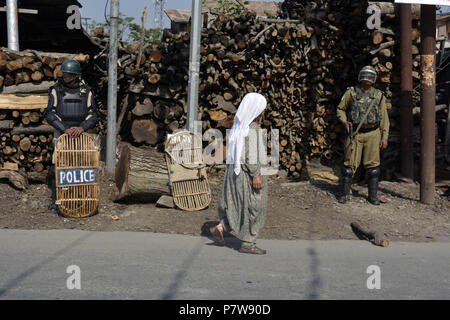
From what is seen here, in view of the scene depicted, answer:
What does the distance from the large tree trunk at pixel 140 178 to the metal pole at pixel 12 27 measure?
156 inches

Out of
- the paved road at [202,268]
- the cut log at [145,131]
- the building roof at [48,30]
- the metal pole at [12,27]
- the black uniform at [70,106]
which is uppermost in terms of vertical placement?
the building roof at [48,30]

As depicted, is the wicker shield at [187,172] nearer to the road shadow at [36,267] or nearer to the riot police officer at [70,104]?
the riot police officer at [70,104]

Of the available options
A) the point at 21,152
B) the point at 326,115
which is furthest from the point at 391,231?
the point at 21,152

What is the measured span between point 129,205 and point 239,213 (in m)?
2.54

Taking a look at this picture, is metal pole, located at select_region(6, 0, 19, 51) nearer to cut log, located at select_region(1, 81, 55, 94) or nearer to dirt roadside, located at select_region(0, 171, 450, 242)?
cut log, located at select_region(1, 81, 55, 94)

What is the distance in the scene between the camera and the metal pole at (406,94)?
24.1 ft

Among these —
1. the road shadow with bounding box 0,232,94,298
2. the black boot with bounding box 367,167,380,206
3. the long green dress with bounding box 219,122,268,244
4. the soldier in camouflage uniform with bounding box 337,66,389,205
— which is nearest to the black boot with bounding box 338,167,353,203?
the soldier in camouflage uniform with bounding box 337,66,389,205

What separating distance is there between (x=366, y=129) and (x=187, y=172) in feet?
9.92

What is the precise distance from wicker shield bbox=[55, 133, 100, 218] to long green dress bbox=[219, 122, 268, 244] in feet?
7.64

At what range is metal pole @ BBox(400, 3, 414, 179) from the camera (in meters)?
7.34

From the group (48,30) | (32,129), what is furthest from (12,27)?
(48,30)

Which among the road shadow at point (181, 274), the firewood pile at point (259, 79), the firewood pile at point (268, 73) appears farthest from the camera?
the firewood pile at point (268, 73)

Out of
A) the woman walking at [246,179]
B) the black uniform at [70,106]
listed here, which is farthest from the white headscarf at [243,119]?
the black uniform at [70,106]

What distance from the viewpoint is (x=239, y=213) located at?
4.86 m
